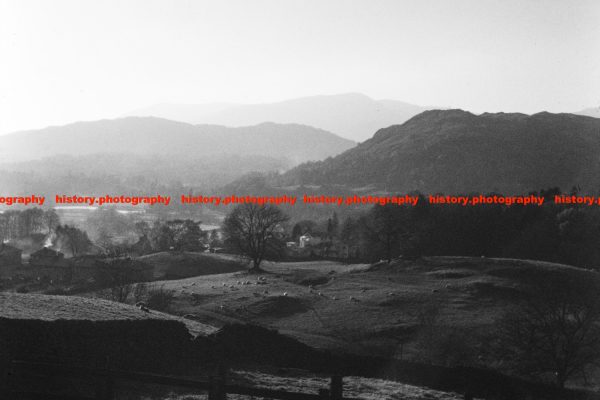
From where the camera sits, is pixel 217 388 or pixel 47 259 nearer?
pixel 217 388

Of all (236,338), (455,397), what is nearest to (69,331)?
(236,338)

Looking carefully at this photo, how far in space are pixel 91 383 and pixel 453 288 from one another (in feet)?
174

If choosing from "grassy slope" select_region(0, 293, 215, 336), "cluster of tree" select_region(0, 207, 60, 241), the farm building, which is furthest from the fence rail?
"cluster of tree" select_region(0, 207, 60, 241)

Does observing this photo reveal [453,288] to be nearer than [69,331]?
No

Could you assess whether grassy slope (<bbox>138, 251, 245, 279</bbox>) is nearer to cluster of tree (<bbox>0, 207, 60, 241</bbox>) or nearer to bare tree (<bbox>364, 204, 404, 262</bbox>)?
bare tree (<bbox>364, 204, 404, 262</bbox>)

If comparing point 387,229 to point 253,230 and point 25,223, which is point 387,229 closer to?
point 253,230

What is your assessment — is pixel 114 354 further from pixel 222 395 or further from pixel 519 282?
pixel 519 282

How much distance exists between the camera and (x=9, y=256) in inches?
4092

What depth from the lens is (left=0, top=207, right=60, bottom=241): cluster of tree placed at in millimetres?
151000

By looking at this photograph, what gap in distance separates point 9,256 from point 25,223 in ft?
185

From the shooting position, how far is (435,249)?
337 feet

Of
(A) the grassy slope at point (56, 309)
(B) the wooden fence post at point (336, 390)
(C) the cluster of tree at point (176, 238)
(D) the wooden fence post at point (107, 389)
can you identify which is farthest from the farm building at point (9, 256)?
(B) the wooden fence post at point (336, 390)

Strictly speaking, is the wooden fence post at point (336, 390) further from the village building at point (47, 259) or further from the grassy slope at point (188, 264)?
the village building at point (47, 259)

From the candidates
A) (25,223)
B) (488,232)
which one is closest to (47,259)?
(25,223)
